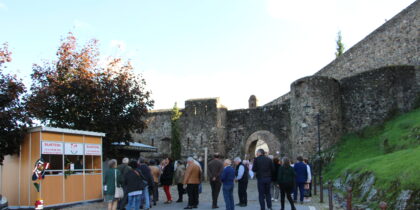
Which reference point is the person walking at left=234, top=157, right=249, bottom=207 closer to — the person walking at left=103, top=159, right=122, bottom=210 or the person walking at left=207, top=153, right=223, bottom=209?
the person walking at left=207, top=153, right=223, bottom=209

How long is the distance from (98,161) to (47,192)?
2.67 meters

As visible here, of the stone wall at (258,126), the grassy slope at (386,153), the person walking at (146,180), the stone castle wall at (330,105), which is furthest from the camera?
the stone wall at (258,126)

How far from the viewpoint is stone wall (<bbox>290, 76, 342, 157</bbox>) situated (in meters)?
21.5

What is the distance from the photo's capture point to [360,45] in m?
27.2

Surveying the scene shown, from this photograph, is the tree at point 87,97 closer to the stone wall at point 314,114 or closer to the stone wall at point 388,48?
the stone wall at point 314,114

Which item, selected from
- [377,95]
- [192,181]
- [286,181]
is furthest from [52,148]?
[377,95]

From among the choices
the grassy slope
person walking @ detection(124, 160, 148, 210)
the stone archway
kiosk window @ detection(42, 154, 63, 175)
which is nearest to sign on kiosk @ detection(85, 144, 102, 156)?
kiosk window @ detection(42, 154, 63, 175)

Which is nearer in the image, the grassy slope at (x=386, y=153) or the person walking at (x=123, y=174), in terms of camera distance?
the grassy slope at (x=386, y=153)

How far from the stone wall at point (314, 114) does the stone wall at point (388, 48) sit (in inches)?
212

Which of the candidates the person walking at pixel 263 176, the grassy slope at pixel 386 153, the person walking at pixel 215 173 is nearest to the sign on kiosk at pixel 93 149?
the person walking at pixel 215 173

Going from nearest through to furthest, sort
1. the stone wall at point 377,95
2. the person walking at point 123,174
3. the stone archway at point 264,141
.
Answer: the person walking at point 123,174 → the stone wall at point 377,95 → the stone archway at point 264,141

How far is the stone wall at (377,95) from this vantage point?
21453 millimetres

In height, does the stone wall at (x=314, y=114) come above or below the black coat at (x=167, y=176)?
above

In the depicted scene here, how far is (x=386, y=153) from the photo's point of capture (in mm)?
16375
